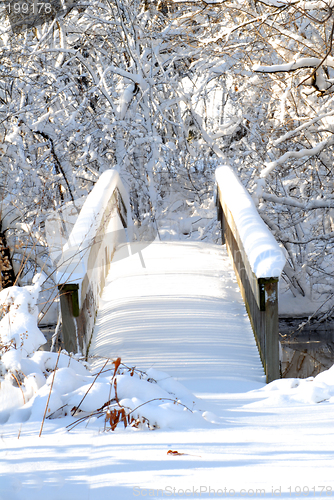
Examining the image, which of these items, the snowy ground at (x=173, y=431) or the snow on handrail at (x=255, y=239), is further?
the snow on handrail at (x=255, y=239)

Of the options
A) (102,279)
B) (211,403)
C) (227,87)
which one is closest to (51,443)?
(211,403)

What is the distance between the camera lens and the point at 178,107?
8.34 metres

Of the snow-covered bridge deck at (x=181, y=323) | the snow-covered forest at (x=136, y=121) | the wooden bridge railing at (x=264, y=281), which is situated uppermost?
the snow-covered forest at (x=136, y=121)

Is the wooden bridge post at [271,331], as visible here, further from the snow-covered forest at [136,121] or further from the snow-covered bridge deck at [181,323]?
the snow-covered forest at [136,121]

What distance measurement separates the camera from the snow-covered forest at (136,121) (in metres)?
6.95

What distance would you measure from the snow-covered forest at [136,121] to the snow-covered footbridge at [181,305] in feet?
7.95

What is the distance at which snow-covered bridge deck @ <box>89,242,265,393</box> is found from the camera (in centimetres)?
288

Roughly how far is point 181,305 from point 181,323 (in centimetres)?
30

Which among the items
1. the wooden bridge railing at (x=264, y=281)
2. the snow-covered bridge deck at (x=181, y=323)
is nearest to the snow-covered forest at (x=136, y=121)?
the snow-covered bridge deck at (x=181, y=323)

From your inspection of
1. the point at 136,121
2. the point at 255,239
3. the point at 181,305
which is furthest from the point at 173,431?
the point at 136,121

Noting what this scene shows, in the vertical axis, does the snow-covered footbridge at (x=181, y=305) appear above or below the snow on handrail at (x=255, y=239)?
below

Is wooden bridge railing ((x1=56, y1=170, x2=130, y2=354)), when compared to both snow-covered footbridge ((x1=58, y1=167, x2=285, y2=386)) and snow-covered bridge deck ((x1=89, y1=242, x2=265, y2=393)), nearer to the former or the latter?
snow-covered footbridge ((x1=58, y1=167, x2=285, y2=386))

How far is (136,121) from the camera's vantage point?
7.61m

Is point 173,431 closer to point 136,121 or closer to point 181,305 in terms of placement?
point 181,305
